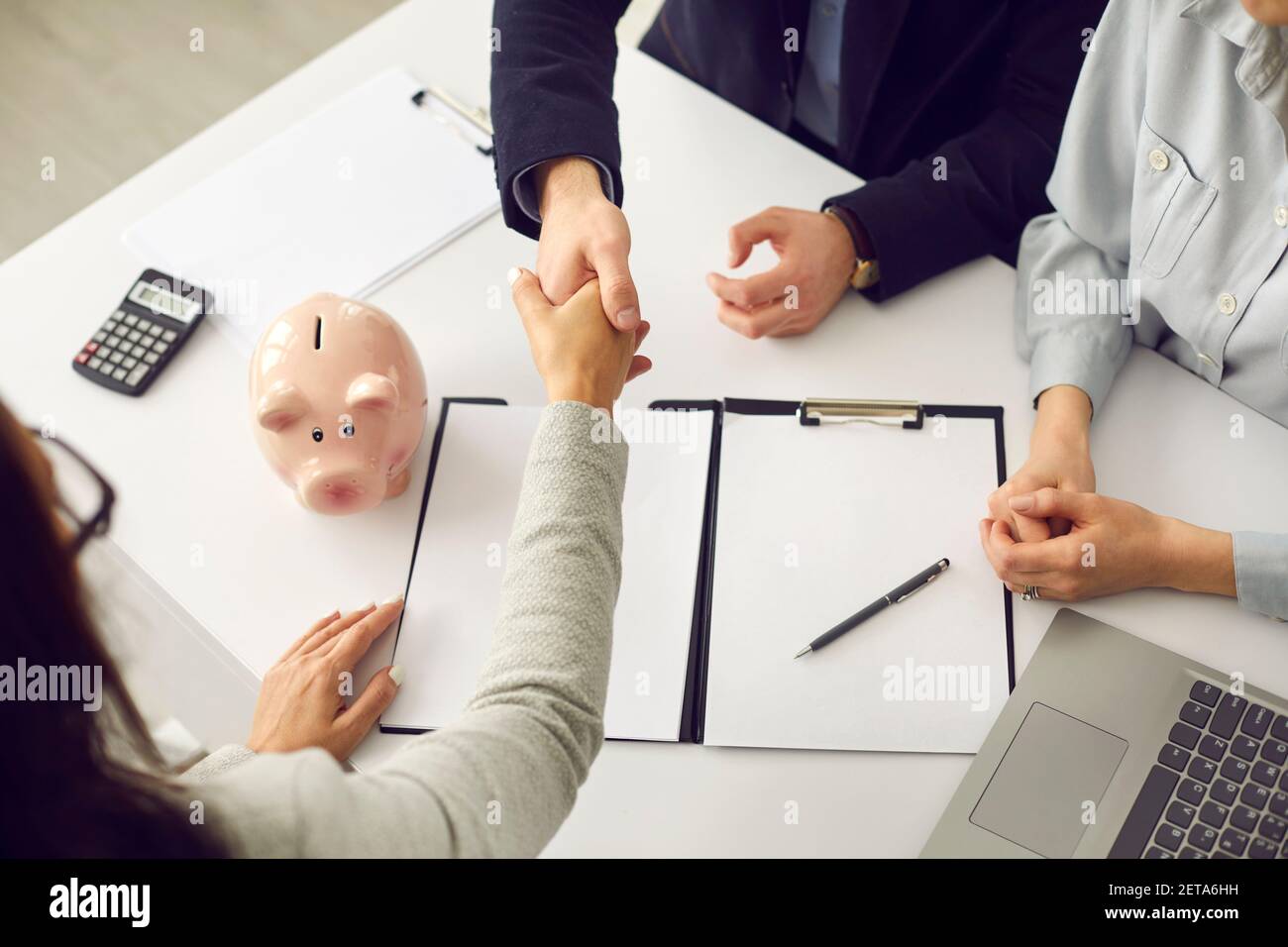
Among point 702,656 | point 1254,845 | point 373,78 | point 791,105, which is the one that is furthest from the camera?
point 791,105

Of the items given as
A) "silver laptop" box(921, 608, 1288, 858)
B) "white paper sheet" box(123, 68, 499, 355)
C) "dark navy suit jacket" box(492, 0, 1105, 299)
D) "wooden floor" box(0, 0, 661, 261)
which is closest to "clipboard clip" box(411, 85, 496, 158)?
"white paper sheet" box(123, 68, 499, 355)

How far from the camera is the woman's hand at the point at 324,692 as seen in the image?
32.4 inches

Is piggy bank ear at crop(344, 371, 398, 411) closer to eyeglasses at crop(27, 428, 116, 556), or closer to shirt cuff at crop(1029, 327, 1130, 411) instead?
eyeglasses at crop(27, 428, 116, 556)

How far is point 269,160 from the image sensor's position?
117 centimetres

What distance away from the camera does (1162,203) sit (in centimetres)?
89

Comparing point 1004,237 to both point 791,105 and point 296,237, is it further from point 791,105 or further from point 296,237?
point 296,237

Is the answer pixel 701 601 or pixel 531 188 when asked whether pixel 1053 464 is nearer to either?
pixel 701 601

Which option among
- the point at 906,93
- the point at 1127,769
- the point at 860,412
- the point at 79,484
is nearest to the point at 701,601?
the point at 860,412

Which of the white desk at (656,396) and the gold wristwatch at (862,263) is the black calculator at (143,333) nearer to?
the white desk at (656,396)

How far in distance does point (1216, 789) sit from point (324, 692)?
0.67 meters

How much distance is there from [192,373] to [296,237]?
7.3 inches

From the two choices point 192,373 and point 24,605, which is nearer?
point 24,605
